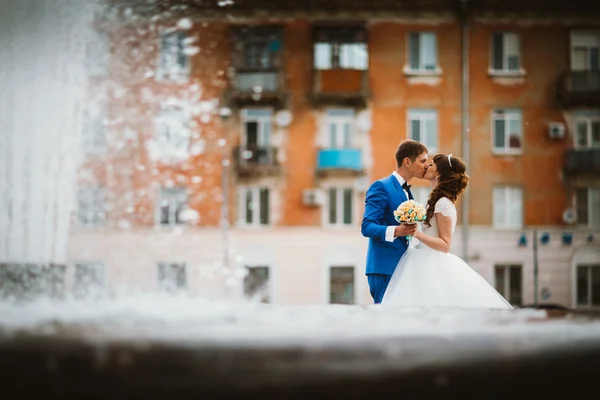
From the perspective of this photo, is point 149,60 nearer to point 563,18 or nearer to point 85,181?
point 85,181

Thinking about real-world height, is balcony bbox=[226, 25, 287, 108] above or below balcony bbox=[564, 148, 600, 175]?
above

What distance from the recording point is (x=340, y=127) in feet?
52.2

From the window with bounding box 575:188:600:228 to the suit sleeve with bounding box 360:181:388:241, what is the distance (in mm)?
13616

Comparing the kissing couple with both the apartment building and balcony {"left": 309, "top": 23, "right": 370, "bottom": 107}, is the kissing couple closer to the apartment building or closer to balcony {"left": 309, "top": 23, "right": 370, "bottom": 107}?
the apartment building

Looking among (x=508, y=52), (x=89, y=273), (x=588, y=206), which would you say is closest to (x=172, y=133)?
(x=89, y=273)

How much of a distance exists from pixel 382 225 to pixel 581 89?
44.8 ft

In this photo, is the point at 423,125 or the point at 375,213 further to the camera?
the point at 423,125

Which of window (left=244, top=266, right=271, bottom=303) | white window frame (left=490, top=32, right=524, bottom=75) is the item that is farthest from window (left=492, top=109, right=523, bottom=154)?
window (left=244, top=266, right=271, bottom=303)

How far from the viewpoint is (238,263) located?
16.2 m

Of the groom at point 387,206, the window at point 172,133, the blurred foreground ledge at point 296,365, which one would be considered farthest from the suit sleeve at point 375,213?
the window at point 172,133

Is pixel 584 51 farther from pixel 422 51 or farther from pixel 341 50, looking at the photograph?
pixel 341 50

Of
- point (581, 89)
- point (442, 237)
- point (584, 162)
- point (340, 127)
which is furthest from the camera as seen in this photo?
point (340, 127)

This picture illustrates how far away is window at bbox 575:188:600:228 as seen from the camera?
15539 mm

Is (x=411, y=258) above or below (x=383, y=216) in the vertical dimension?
below
